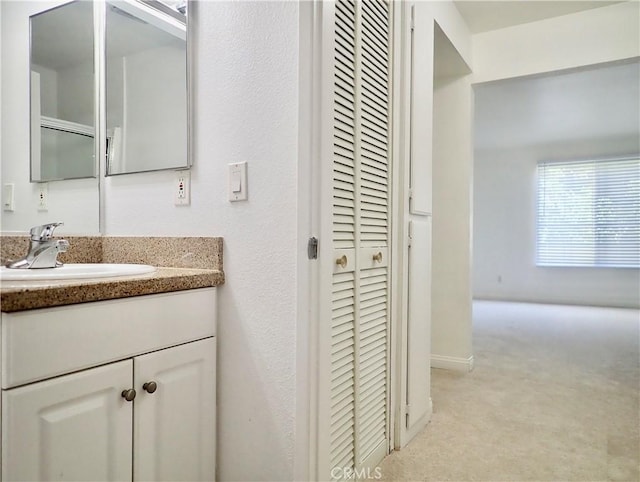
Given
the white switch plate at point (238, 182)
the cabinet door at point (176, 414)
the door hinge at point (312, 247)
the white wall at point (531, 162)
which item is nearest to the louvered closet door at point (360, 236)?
the door hinge at point (312, 247)

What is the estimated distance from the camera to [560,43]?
2.70 metres

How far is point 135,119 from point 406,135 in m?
1.12

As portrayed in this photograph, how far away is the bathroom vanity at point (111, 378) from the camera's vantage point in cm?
86

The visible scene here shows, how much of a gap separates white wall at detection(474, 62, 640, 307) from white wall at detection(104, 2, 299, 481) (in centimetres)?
368

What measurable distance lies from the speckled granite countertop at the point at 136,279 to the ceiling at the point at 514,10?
2.26m

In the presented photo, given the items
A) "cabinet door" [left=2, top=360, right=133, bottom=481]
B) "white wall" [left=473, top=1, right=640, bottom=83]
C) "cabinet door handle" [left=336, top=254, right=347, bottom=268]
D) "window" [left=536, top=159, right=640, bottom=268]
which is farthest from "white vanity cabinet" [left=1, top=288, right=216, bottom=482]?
"window" [left=536, top=159, right=640, bottom=268]

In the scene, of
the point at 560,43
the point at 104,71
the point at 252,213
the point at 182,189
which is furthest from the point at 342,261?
the point at 560,43

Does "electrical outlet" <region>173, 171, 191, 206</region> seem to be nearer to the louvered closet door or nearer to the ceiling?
the louvered closet door

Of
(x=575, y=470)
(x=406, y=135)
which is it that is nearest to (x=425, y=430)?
(x=575, y=470)

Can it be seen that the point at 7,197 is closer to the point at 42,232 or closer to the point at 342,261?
the point at 42,232

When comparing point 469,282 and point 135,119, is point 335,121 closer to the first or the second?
point 135,119

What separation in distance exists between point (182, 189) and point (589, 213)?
22.5 feet

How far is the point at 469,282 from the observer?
297cm

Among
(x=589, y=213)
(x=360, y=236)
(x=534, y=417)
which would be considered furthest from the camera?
(x=589, y=213)
